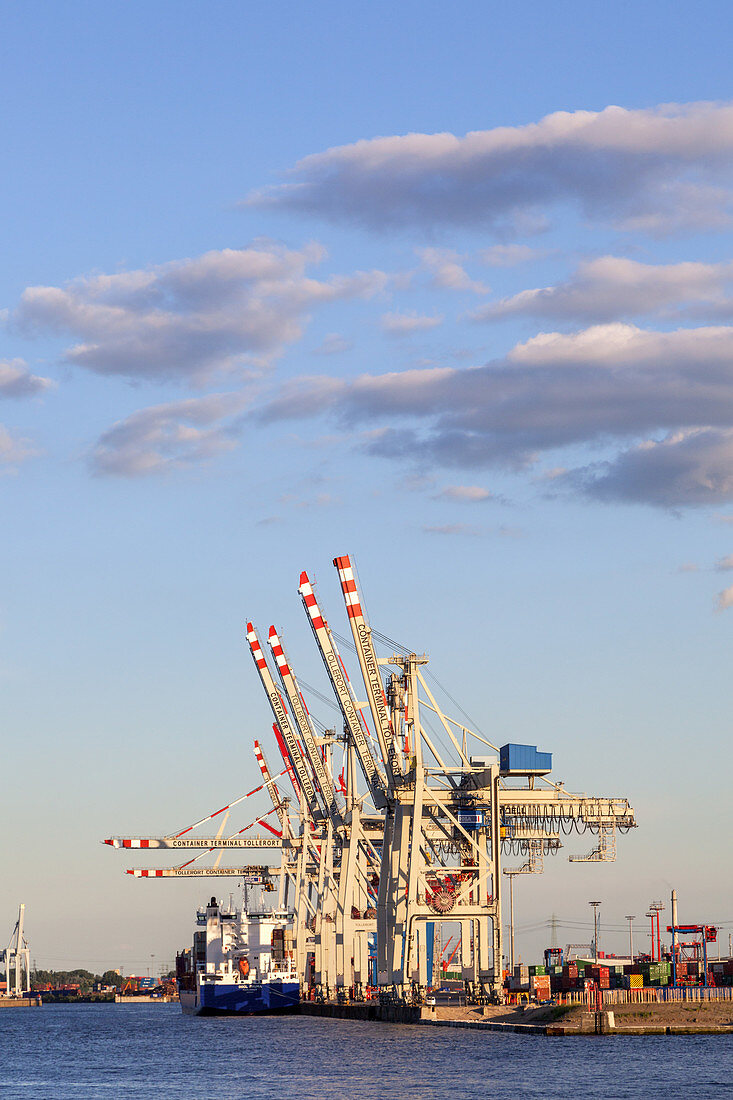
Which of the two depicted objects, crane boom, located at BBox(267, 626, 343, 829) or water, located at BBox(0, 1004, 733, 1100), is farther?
crane boom, located at BBox(267, 626, 343, 829)

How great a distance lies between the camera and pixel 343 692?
4690 inches

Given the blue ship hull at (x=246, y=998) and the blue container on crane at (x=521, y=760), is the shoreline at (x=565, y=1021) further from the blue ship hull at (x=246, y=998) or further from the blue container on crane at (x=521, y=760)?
the blue ship hull at (x=246, y=998)

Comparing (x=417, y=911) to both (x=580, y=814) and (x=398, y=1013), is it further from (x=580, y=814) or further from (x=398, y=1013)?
(x=580, y=814)

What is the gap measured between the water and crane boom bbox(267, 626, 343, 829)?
27494mm

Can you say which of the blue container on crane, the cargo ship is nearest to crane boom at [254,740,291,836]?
the cargo ship

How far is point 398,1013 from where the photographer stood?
106 m

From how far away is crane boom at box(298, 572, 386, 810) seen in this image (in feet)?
366

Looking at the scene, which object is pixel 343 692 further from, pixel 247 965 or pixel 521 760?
pixel 247 965

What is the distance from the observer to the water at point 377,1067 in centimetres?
7006

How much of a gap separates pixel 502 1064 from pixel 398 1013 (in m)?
26.3

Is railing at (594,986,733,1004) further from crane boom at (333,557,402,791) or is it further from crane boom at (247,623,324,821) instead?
crane boom at (247,623,324,821)

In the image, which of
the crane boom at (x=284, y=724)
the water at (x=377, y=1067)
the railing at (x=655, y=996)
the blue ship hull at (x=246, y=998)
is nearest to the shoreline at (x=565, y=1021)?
the water at (x=377, y=1067)

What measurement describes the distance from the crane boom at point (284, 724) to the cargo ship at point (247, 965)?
11269 millimetres

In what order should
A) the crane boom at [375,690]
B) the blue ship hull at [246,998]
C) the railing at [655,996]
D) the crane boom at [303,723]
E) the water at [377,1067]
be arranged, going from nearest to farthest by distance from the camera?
the water at [377,1067], the railing at [655,996], the crane boom at [375,690], the blue ship hull at [246,998], the crane boom at [303,723]
